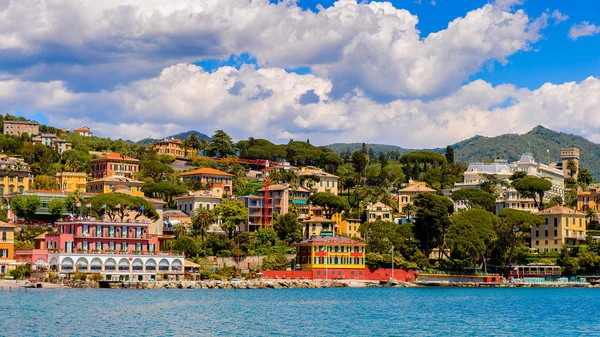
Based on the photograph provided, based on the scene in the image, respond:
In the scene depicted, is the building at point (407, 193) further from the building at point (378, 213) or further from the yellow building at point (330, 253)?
the yellow building at point (330, 253)

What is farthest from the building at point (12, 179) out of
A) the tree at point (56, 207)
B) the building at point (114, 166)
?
the building at point (114, 166)

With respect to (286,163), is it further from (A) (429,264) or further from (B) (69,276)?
(B) (69,276)

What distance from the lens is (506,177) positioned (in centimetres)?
14988

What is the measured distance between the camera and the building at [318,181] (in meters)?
132

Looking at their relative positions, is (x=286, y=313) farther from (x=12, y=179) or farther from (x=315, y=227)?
(x=12, y=179)

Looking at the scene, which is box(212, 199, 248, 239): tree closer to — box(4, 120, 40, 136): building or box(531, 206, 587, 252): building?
box(531, 206, 587, 252): building

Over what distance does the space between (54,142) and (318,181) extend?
53.0 meters

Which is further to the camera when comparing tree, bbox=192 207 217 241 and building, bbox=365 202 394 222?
building, bbox=365 202 394 222

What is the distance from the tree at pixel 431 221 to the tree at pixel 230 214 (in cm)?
2042

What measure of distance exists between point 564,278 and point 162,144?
85043mm

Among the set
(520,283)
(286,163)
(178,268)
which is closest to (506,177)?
(286,163)

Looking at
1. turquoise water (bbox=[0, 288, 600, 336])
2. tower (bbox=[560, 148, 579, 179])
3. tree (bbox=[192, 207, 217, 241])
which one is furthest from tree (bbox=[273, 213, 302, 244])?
tower (bbox=[560, 148, 579, 179])

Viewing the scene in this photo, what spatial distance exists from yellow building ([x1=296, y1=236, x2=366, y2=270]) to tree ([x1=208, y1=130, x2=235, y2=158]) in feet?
197

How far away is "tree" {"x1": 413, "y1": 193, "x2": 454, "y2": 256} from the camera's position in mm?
104688
